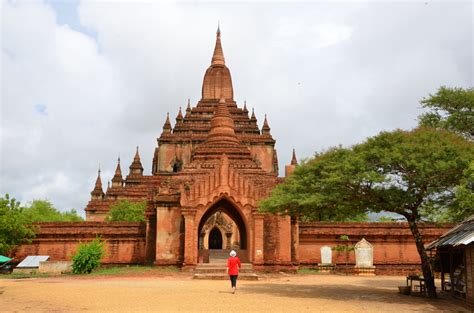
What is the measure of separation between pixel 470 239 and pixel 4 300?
1318cm

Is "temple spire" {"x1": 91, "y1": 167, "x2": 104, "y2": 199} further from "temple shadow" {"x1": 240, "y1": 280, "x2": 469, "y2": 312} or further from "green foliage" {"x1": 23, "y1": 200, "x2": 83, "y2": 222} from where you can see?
"temple shadow" {"x1": 240, "y1": 280, "x2": 469, "y2": 312}

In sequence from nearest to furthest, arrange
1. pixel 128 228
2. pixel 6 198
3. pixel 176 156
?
pixel 6 198 → pixel 128 228 → pixel 176 156

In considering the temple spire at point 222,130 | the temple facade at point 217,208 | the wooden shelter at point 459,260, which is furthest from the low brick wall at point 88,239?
the wooden shelter at point 459,260

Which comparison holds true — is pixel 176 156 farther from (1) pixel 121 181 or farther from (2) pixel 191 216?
(2) pixel 191 216

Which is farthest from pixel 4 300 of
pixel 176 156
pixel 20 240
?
pixel 176 156

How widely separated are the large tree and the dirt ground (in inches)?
99.1

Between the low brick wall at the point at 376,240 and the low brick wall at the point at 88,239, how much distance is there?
9539 millimetres

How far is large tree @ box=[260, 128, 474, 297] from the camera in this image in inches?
587

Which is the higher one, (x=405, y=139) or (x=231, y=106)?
(x=231, y=106)

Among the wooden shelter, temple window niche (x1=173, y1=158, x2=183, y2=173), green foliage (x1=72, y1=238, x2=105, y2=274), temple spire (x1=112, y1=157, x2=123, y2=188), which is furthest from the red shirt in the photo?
temple spire (x1=112, y1=157, x2=123, y2=188)

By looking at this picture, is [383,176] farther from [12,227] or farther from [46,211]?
[46,211]

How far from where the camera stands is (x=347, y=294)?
1675cm

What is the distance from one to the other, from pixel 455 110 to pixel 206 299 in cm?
1569

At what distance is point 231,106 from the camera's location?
51125mm
